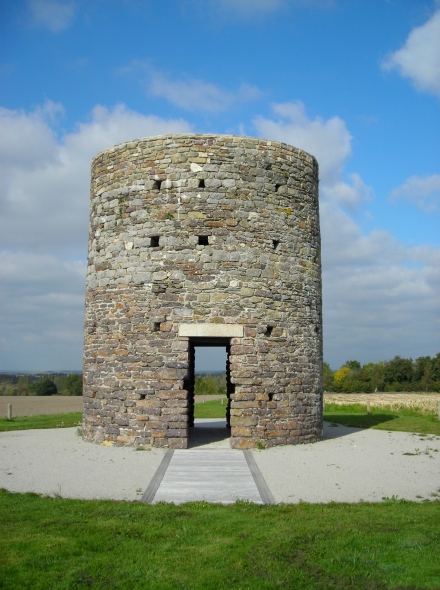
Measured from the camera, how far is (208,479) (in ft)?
30.8

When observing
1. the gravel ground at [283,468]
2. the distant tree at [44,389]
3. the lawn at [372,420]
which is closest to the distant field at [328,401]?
the lawn at [372,420]

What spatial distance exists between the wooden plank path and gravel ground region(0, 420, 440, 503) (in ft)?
0.73

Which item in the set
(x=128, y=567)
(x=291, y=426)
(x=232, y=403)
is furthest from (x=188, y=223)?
(x=128, y=567)

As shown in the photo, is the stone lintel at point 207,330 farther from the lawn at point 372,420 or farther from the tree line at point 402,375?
the tree line at point 402,375

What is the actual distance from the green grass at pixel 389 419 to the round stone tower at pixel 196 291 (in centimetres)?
486

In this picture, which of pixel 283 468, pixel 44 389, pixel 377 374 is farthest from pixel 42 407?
pixel 377 374

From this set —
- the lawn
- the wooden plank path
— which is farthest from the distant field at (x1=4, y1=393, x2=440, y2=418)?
the wooden plank path

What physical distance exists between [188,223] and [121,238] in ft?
5.72

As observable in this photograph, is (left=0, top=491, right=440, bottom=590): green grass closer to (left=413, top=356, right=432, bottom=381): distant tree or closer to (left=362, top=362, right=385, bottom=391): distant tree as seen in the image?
(left=362, top=362, right=385, bottom=391): distant tree

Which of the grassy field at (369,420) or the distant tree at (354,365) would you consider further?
the distant tree at (354,365)

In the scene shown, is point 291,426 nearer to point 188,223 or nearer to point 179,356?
point 179,356

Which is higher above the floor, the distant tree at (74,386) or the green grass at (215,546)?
the green grass at (215,546)

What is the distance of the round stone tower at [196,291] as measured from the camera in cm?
1247

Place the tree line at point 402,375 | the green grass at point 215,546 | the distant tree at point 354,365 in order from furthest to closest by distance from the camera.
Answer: the distant tree at point 354,365
the tree line at point 402,375
the green grass at point 215,546
